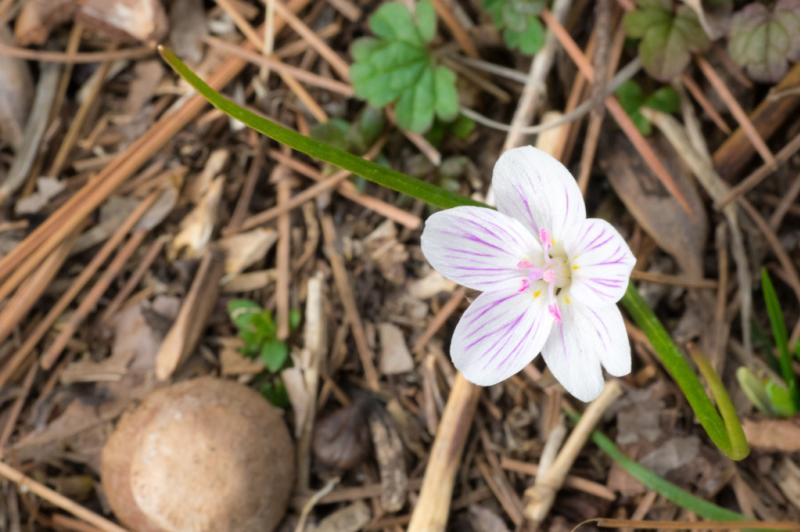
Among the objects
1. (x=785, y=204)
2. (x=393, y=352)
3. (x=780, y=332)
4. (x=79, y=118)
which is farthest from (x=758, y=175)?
(x=79, y=118)

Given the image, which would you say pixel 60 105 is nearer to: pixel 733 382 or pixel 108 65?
pixel 108 65

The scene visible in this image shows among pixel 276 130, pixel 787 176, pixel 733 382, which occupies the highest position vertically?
pixel 276 130

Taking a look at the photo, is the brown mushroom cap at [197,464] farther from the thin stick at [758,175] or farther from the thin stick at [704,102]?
the thin stick at [704,102]

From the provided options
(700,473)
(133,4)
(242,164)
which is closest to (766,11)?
(700,473)

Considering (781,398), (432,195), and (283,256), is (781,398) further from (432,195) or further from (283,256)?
(283,256)

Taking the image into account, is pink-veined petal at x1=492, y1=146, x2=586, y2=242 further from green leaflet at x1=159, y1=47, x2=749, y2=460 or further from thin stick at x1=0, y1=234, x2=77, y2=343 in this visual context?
thin stick at x1=0, y1=234, x2=77, y2=343

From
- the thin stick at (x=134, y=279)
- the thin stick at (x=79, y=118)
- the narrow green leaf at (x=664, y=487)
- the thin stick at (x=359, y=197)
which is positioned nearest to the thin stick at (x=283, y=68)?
the thin stick at (x=359, y=197)
